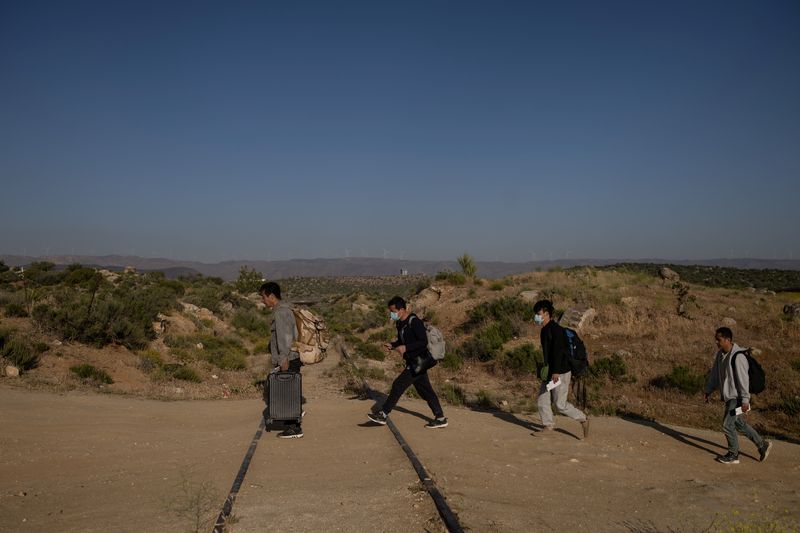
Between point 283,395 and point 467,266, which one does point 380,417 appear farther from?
point 467,266

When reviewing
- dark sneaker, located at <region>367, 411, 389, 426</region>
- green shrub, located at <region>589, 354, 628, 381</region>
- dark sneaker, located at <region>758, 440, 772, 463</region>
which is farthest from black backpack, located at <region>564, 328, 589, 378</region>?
green shrub, located at <region>589, 354, 628, 381</region>

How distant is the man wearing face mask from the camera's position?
8930 mm

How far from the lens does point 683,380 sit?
13711mm

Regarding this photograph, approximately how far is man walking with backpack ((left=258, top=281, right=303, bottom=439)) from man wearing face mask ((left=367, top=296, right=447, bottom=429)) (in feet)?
4.76

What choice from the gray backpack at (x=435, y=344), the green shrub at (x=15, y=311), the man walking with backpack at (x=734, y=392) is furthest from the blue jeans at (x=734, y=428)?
the green shrub at (x=15, y=311)

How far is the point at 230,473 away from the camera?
6.86 m

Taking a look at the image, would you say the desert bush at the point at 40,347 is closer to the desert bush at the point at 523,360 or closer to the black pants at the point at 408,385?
the black pants at the point at 408,385

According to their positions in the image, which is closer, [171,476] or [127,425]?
[171,476]

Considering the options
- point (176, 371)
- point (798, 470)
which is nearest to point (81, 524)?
point (798, 470)

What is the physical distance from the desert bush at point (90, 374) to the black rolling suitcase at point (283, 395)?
762 centimetres

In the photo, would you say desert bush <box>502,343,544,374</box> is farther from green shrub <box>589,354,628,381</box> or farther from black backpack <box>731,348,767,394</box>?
black backpack <box>731,348,767,394</box>

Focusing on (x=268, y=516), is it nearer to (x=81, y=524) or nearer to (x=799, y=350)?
(x=81, y=524)

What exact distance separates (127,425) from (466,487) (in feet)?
20.1

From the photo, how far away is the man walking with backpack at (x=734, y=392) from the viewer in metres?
7.77
